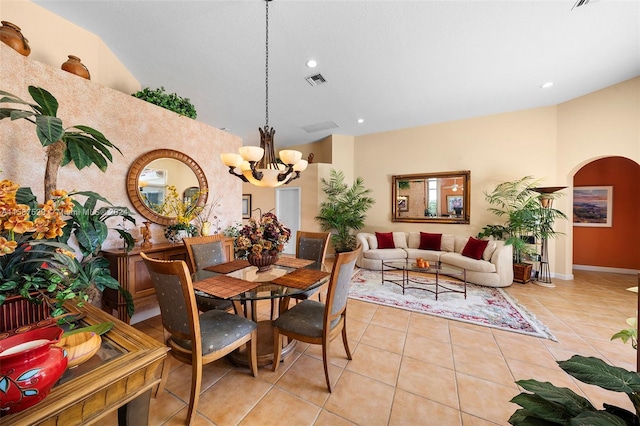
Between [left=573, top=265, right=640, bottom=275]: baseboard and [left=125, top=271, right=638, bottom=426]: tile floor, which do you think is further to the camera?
[left=573, top=265, right=640, bottom=275]: baseboard

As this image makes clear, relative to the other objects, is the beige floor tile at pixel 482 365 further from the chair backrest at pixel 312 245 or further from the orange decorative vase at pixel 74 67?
the orange decorative vase at pixel 74 67

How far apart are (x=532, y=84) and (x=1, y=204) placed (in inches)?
225

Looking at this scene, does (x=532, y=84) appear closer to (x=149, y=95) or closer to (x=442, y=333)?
(x=442, y=333)

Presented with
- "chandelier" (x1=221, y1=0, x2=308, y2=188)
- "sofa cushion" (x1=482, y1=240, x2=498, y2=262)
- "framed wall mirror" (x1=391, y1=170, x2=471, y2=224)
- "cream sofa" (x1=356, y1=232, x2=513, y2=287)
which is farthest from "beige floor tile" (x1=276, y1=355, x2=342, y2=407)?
"framed wall mirror" (x1=391, y1=170, x2=471, y2=224)

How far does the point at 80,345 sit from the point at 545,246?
6086 millimetres

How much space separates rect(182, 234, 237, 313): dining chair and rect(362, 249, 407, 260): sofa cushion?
3207 millimetres

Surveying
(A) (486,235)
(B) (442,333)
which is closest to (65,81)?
(B) (442,333)

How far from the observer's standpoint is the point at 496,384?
175cm

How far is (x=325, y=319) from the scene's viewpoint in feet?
5.46

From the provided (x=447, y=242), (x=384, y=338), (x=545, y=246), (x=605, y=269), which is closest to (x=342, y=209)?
(x=447, y=242)

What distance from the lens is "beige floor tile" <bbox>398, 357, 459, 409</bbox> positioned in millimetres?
1646

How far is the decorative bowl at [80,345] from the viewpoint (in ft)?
2.55

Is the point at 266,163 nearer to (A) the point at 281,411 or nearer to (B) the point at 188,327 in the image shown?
(B) the point at 188,327

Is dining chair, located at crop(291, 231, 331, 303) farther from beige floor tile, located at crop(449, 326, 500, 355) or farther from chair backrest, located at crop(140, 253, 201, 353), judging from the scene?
beige floor tile, located at crop(449, 326, 500, 355)
